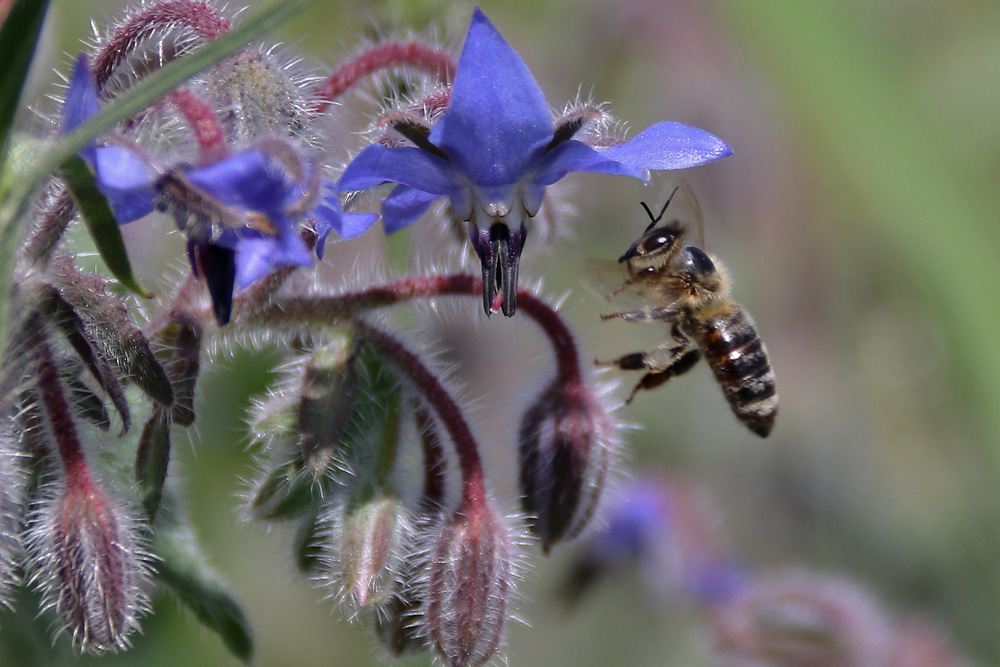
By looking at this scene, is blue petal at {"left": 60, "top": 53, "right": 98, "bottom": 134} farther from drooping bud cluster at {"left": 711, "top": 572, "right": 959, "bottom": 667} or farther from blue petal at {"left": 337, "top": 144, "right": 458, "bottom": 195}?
drooping bud cluster at {"left": 711, "top": 572, "right": 959, "bottom": 667}

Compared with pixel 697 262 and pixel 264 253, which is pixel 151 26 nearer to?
pixel 264 253

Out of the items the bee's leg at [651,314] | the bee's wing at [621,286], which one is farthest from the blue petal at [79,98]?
the bee's leg at [651,314]

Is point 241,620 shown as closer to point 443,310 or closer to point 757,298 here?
point 443,310

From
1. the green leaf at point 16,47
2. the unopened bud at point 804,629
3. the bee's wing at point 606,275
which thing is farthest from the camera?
the unopened bud at point 804,629

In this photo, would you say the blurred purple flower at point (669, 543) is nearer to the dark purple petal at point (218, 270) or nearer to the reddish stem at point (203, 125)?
the dark purple petal at point (218, 270)

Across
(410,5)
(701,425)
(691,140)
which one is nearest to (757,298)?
(701,425)

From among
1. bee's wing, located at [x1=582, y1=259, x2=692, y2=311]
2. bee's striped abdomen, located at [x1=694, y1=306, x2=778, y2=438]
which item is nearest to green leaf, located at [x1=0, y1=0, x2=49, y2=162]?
bee's wing, located at [x1=582, y1=259, x2=692, y2=311]
